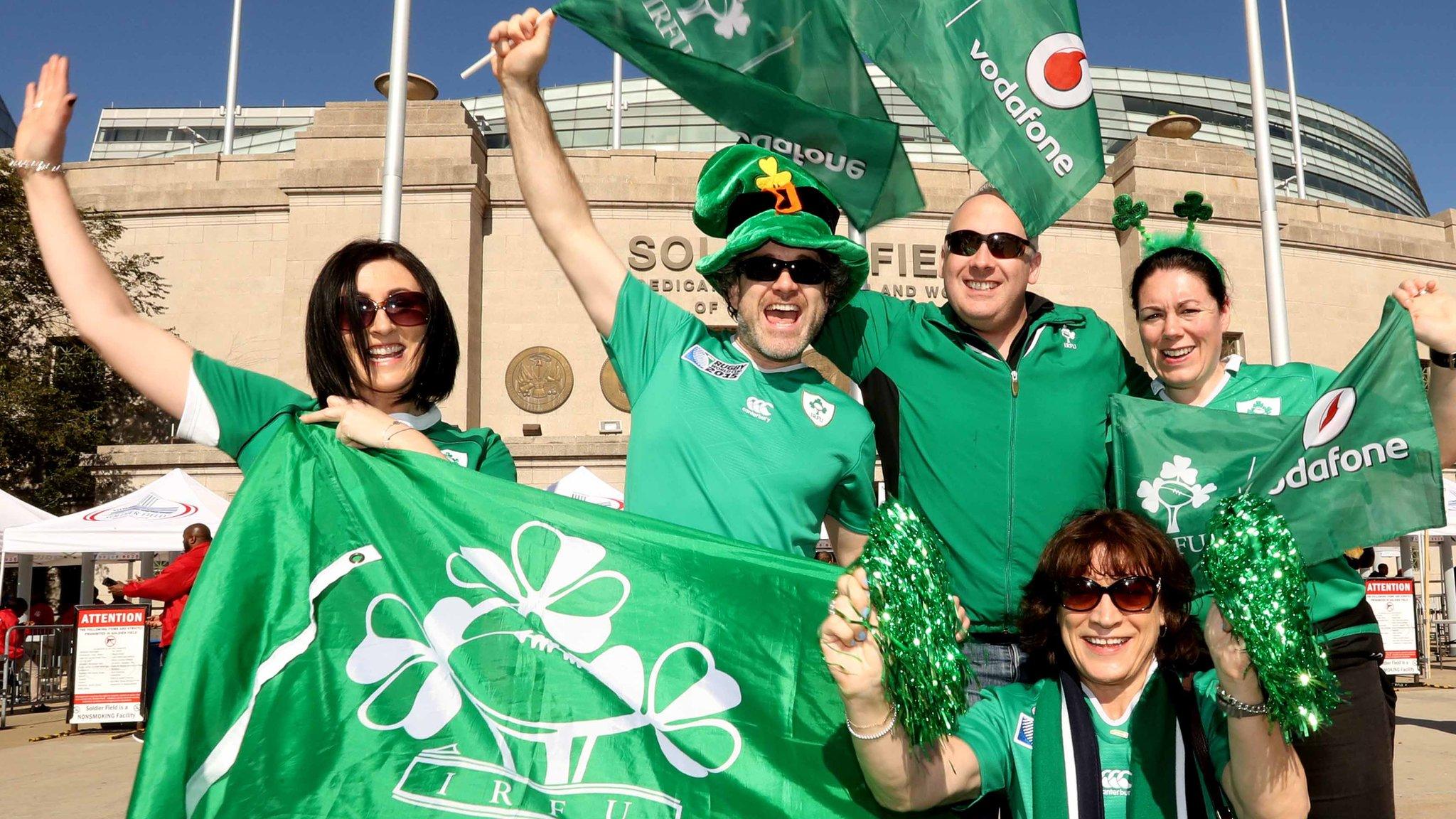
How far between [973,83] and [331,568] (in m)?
2.82

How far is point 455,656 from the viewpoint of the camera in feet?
8.93

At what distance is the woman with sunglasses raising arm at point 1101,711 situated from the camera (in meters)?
2.16

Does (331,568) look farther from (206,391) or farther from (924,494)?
(924,494)

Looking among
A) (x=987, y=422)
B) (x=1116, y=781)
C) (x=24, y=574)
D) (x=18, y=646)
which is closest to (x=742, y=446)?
(x=987, y=422)

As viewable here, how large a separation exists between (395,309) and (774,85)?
1.86 m

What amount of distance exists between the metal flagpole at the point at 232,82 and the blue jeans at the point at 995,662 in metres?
26.1

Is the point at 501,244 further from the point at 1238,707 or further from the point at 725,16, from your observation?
the point at 1238,707

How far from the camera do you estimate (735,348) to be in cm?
312

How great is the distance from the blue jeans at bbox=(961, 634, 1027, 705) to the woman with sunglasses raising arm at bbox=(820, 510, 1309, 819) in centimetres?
19

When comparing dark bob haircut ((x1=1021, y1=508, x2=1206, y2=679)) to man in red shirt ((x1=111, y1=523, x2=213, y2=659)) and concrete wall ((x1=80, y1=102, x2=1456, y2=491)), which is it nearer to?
man in red shirt ((x1=111, y1=523, x2=213, y2=659))

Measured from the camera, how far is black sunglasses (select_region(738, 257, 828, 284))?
2986 millimetres

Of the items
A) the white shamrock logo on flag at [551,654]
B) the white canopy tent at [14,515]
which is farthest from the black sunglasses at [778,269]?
the white canopy tent at [14,515]

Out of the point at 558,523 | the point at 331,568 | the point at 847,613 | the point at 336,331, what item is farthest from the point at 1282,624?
the point at 336,331

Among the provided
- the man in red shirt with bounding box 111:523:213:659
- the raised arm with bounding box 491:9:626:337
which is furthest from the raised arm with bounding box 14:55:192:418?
the man in red shirt with bounding box 111:523:213:659
